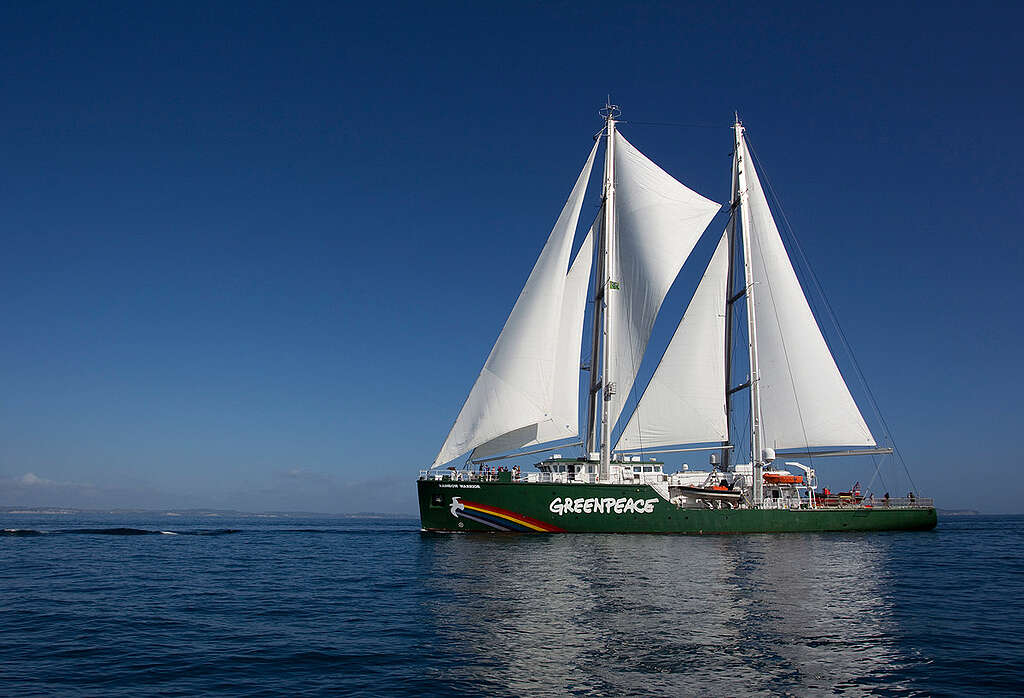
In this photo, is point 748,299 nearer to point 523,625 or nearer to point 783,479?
point 783,479

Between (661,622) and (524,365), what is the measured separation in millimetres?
23889

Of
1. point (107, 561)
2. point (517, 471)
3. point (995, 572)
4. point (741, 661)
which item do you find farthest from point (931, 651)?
point (107, 561)

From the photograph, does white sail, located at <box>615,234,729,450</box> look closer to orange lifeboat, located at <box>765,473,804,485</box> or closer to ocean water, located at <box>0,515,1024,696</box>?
orange lifeboat, located at <box>765,473,804,485</box>

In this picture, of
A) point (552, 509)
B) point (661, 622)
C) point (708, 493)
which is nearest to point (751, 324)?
point (708, 493)

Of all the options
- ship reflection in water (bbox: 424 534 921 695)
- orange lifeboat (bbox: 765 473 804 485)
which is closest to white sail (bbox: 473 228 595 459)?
ship reflection in water (bbox: 424 534 921 695)

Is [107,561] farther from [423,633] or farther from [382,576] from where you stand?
[423,633]

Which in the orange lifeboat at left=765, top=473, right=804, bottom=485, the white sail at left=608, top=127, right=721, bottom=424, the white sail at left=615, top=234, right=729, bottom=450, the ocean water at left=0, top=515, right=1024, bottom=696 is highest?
the white sail at left=608, top=127, right=721, bottom=424

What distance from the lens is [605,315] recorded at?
138 ft

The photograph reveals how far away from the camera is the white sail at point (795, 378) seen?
43.5 m

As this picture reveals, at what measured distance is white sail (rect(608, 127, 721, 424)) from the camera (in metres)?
42.0

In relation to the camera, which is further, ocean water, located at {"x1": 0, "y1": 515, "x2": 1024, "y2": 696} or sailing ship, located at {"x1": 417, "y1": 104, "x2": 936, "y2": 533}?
sailing ship, located at {"x1": 417, "y1": 104, "x2": 936, "y2": 533}

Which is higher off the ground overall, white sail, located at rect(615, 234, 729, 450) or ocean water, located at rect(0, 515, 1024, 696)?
white sail, located at rect(615, 234, 729, 450)

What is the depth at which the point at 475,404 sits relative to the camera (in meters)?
39.0

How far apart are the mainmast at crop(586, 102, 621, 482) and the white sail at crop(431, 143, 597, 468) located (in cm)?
317
